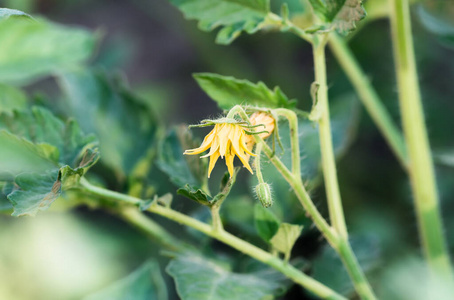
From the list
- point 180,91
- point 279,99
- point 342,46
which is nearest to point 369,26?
point 342,46

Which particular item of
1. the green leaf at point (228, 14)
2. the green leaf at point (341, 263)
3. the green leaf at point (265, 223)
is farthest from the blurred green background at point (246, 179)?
the green leaf at point (228, 14)

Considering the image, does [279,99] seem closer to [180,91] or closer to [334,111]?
[334,111]

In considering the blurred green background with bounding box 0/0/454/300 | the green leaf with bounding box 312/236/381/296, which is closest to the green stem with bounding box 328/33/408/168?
the blurred green background with bounding box 0/0/454/300

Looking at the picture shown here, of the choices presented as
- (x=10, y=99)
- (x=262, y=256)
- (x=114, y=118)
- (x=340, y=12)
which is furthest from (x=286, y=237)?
(x=10, y=99)

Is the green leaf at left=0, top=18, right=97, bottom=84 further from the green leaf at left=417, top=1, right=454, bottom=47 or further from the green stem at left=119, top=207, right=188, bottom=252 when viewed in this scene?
the green leaf at left=417, top=1, right=454, bottom=47

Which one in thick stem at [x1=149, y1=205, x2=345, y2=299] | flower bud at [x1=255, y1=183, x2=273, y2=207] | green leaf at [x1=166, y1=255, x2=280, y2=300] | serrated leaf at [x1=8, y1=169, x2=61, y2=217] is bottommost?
green leaf at [x1=166, y1=255, x2=280, y2=300]
